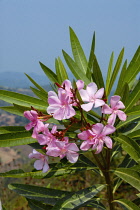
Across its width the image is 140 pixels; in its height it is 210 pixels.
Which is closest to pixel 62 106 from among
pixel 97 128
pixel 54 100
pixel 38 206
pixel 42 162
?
pixel 54 100

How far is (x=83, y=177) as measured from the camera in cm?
416

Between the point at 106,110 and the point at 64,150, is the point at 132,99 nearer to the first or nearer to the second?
the point at 106,110

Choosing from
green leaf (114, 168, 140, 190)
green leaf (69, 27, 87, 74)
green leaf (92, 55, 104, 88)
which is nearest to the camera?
green leaf (114, 168, 140, 190)

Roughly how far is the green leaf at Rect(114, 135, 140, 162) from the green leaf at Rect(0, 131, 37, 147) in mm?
396

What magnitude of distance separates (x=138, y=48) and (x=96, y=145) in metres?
0.68

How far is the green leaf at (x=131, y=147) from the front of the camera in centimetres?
126

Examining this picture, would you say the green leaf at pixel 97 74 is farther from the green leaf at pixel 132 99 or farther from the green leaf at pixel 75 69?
the green leaf at pixel 132 99

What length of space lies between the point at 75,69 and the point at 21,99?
0.30 meters

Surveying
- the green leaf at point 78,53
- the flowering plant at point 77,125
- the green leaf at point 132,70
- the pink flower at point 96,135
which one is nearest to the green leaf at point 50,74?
the flowering plant at point 77,125

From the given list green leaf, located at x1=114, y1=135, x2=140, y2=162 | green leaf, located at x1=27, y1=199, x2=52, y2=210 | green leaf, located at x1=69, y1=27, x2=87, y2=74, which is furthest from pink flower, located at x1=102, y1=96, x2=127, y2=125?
green leaf, located at x1=27, y1=199, x2=52, y2=210

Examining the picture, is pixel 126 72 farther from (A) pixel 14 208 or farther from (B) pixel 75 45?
(A) pixel 14 208

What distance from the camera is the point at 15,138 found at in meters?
1.44

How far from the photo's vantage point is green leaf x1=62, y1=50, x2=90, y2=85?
1604mm

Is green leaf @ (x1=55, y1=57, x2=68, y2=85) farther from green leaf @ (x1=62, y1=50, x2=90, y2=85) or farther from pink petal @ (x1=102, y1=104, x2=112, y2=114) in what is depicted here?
pink petal @ (x1=102, y1=104, x2=112, y2=114)
